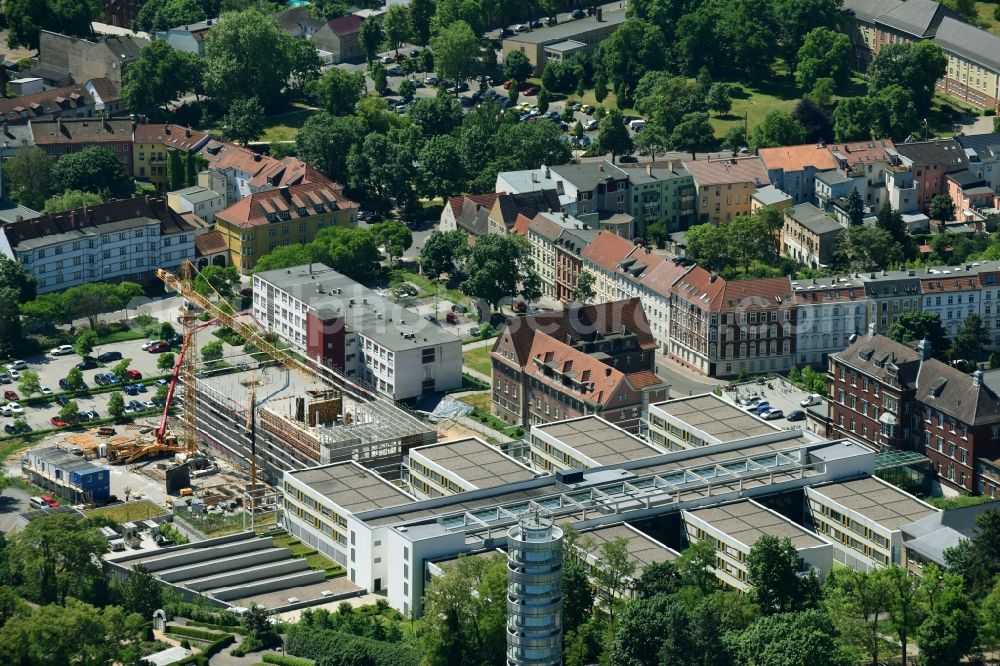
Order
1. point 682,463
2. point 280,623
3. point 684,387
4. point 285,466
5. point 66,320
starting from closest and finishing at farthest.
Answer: point 280,623 → point 682,463 → point 285,466 → point 684,387 → point 66,320

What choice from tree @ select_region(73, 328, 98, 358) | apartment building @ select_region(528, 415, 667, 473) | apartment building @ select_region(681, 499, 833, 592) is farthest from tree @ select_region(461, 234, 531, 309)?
apartment building @ select_region(681, 499, 833, 592)

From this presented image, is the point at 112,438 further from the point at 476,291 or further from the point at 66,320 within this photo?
the point at 476,291

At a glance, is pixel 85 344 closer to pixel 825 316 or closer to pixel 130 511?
pixel 130 511

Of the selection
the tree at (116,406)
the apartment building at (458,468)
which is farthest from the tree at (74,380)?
the apartment building at (458,468)

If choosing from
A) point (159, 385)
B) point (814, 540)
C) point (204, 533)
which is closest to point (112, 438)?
point (159, 385)

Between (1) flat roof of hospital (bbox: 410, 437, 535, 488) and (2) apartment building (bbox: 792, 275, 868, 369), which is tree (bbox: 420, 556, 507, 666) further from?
(2) apartment building (bbox: 792, 275, 868, 369)

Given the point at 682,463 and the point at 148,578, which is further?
the point at 682,463

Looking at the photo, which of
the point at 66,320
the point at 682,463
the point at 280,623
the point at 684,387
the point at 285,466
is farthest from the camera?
the point at 66,320
